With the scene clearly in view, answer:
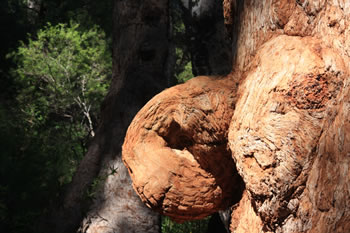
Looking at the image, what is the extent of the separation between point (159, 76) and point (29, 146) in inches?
100

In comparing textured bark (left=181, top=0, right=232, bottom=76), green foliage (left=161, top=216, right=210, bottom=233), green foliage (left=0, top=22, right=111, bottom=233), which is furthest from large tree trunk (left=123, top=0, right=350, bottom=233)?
green foliage (left=0, top=22, right=111, bottom=233)

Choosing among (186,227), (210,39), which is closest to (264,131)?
(210,39)

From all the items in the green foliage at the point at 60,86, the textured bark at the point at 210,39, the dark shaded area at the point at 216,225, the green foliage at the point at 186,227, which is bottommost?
the green foliage at the point at 186,227

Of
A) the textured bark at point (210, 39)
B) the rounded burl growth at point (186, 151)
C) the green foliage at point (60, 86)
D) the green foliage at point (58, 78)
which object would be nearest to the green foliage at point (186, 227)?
the green foliage at point (60, 86)

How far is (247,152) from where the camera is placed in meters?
1.57

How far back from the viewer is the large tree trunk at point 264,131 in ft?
4.69

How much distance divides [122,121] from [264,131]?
404 cm

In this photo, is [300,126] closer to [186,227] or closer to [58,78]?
[186,227]

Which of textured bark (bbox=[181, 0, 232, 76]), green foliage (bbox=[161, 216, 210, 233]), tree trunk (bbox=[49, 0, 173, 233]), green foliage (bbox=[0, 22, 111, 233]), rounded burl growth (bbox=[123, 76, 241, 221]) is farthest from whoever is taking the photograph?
green foliage (bbox=[0, 22, 111, 233])

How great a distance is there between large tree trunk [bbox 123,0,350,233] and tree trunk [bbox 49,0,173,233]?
3343mm

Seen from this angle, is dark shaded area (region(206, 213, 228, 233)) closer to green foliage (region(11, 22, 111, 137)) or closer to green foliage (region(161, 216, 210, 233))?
green foliage (region(161, 216, 210, 233))

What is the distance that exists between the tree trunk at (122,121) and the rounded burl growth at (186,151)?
3.33 metres

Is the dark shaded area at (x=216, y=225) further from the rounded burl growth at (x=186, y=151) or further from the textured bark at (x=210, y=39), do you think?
the rounded burl growth at (x=186, y=151)

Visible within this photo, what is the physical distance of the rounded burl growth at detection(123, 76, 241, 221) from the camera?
6.11 feet
